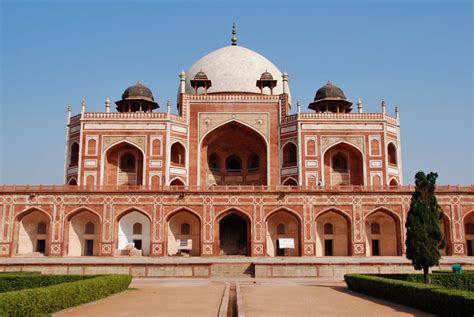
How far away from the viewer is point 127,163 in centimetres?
3400

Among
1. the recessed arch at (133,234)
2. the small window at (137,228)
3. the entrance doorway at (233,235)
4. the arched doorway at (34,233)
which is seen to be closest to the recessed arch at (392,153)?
the entrance doorway at (233,235)

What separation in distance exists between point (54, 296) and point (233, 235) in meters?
19.9

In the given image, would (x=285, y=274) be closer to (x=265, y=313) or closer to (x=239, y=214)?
(x=239, y=214)

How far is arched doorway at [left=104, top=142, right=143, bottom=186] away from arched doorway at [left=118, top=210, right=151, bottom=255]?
4.19m

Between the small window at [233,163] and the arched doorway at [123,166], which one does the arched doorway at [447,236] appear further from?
the arched doorway at [123,166]

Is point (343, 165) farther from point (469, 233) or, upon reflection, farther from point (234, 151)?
point (469, 233)

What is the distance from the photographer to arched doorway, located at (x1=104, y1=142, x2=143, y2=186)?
3306 cm

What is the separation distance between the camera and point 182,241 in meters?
27.8

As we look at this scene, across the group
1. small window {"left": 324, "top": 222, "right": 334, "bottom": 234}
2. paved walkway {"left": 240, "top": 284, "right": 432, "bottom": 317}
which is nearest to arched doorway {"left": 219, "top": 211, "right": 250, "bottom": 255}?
small window {"left": 324, "top": 222, "right": 334, "bottom": 234}

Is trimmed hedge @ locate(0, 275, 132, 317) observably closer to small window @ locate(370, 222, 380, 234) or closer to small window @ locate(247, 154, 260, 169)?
small window @ locate(370, 222, 380, 234)

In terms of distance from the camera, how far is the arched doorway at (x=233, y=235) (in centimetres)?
2977

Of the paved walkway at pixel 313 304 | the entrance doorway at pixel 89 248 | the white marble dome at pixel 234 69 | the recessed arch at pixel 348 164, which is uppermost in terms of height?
the white marble dome at pixel 234 69

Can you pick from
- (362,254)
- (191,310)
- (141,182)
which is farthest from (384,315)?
(141,182)

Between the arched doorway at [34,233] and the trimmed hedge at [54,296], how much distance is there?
50.2 feet
